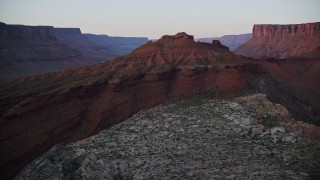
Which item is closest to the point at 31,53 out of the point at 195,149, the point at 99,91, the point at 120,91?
the point at 99,91

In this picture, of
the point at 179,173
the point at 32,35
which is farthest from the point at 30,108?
the point at 32,35

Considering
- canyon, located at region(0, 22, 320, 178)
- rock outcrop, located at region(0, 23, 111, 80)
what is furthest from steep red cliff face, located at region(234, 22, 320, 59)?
→ rock outcrop, located at region(0, 23, 111, 80)

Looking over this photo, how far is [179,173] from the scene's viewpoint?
103 feet

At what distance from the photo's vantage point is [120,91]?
50.4 m

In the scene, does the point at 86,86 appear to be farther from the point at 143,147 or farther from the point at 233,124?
the point at 233,124

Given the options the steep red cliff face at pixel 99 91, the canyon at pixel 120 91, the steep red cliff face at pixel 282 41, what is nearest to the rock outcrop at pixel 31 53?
the steep red cliff face at pixel 99 91

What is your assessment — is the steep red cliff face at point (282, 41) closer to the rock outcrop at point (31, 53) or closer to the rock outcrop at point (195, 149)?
the rock outcrop at point (31, 53)

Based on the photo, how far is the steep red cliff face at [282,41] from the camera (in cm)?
13462

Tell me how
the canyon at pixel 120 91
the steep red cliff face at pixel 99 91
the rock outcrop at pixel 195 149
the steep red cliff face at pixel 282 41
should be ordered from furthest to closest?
1. the steep red cliff face at pixel 282 41
2. the canyon at pixel 120 91
3. the steep red cliff face at pixel 99 91
4. the rock outcrop at pixel 195 149

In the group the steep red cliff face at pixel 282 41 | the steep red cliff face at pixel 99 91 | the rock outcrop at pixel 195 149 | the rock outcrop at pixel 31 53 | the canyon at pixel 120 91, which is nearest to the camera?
the rock outcrop at pixel 195 149

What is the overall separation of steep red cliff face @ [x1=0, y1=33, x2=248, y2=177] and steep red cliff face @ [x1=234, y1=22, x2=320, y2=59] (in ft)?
239

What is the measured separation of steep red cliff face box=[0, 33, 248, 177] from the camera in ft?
136

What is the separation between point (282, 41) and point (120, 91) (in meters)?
118

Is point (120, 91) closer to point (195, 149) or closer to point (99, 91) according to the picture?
point (99, 91)
